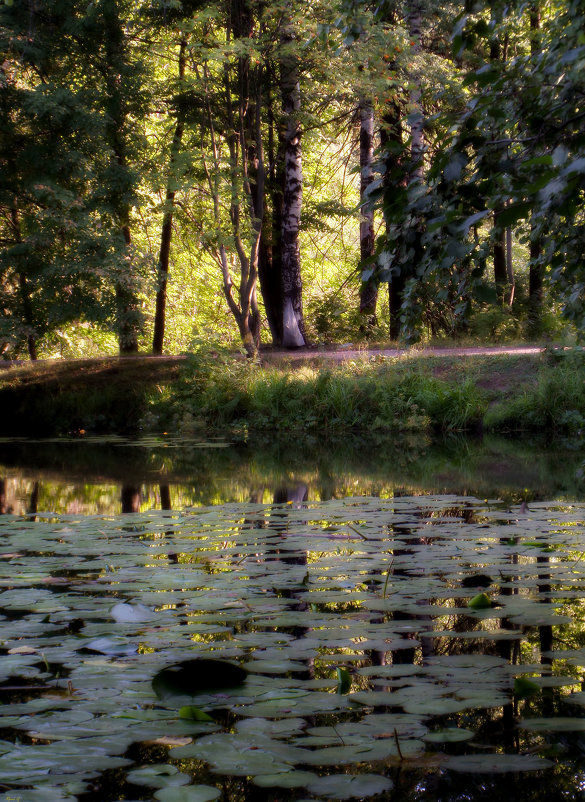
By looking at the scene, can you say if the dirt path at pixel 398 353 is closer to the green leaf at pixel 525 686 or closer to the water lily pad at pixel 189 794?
the green leaf at pixel 525 686

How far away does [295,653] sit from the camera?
2.63 meters

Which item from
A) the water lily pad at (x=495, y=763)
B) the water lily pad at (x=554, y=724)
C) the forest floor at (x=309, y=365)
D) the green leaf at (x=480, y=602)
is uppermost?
the forest floor at (x=309, y=365)

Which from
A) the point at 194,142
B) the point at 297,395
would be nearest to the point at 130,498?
the point at 297,395

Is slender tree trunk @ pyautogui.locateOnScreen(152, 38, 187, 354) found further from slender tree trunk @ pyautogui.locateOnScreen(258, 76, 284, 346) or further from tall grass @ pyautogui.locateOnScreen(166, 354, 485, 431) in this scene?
tall grass @ pyautogui.locateOnScreen(166, 354, 485, 431)

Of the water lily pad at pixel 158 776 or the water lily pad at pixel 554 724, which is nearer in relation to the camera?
the water lily pad at pixel 158 776

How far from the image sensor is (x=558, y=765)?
1.85m

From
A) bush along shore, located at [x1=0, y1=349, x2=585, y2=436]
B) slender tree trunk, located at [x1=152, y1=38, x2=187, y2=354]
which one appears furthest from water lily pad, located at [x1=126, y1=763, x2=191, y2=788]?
slender tree trunk, located at [x1=152, y1=38, x2=187, y2=354]

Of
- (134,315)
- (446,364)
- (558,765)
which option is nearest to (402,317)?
(558,765)

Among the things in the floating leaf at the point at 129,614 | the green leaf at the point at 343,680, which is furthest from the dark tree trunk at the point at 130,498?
the green leaf at the point at 343,680

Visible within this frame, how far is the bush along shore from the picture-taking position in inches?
503

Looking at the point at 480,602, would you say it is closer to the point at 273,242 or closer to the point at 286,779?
the point at 286,779

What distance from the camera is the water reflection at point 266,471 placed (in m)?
6.86

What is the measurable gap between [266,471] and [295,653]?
6136 millimetres

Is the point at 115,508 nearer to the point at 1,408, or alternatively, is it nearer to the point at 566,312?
the point at 566,312
